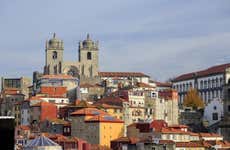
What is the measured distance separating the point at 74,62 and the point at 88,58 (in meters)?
1.84

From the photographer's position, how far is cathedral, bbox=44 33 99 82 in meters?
81.2

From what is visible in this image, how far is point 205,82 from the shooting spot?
79.9 m

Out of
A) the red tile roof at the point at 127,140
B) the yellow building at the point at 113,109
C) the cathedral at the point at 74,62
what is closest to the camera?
the red tile roof at the point at 127,140

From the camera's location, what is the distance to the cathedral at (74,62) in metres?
81.2

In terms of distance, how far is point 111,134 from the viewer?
52.1 metres

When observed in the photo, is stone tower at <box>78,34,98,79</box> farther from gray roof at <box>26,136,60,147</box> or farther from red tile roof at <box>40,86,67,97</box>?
gray roof at <box>26,136,60,147</box>

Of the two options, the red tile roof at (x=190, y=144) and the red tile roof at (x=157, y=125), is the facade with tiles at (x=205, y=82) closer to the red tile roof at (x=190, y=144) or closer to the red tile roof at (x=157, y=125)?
the red tile roof at (x=157, y=125)

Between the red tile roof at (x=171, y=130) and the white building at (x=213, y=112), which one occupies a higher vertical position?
the white building at (x=213, y=112)

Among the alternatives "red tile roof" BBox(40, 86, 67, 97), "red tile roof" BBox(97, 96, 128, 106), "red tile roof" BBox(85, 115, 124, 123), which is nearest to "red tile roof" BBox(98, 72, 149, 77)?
"red tile roof" BBox(40, 86, 67, 97)

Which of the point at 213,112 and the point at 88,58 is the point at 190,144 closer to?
the point at 213,112

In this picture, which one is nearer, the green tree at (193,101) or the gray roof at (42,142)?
the gray roof at (42,142)

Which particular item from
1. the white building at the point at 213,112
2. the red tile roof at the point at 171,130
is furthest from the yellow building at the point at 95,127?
the white building at the point at 213,112

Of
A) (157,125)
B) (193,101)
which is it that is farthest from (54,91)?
(157,125)

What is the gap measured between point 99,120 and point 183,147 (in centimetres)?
652
